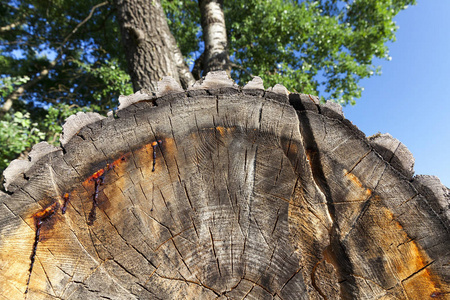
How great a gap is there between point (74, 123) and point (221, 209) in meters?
0.72

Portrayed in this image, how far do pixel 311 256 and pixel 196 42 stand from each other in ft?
24.9

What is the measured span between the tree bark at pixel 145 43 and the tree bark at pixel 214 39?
0.95 m

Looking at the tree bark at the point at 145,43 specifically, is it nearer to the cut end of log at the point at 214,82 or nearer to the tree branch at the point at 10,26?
the cut end of log at the point at 214,82

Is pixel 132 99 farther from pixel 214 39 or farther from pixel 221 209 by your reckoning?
pixel 214 39

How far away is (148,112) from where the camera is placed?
4.03ft

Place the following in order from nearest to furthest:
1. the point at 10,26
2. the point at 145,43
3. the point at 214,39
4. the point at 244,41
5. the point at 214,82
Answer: the point at 214,82
the point at 145,43
the point at 214,39
the point at 244,41
the point at 10,26

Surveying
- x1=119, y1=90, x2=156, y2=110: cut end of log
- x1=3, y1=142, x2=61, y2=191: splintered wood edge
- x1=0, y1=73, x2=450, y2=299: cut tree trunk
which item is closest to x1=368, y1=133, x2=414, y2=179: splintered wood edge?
x1=0, y1=73, x2=450, y2=299: cut tree trunk

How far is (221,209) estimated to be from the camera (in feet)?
4.00

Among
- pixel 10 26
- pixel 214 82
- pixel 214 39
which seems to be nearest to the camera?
pixel 214 82

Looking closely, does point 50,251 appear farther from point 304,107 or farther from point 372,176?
point 372,176

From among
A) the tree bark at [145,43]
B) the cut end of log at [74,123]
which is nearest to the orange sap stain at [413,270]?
the cut end of log at [74,123]

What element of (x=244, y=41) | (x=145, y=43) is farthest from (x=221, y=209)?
(x=244, y=41)

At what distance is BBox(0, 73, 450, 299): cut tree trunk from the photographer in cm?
115

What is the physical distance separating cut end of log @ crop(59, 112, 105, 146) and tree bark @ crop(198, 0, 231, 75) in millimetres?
2936
